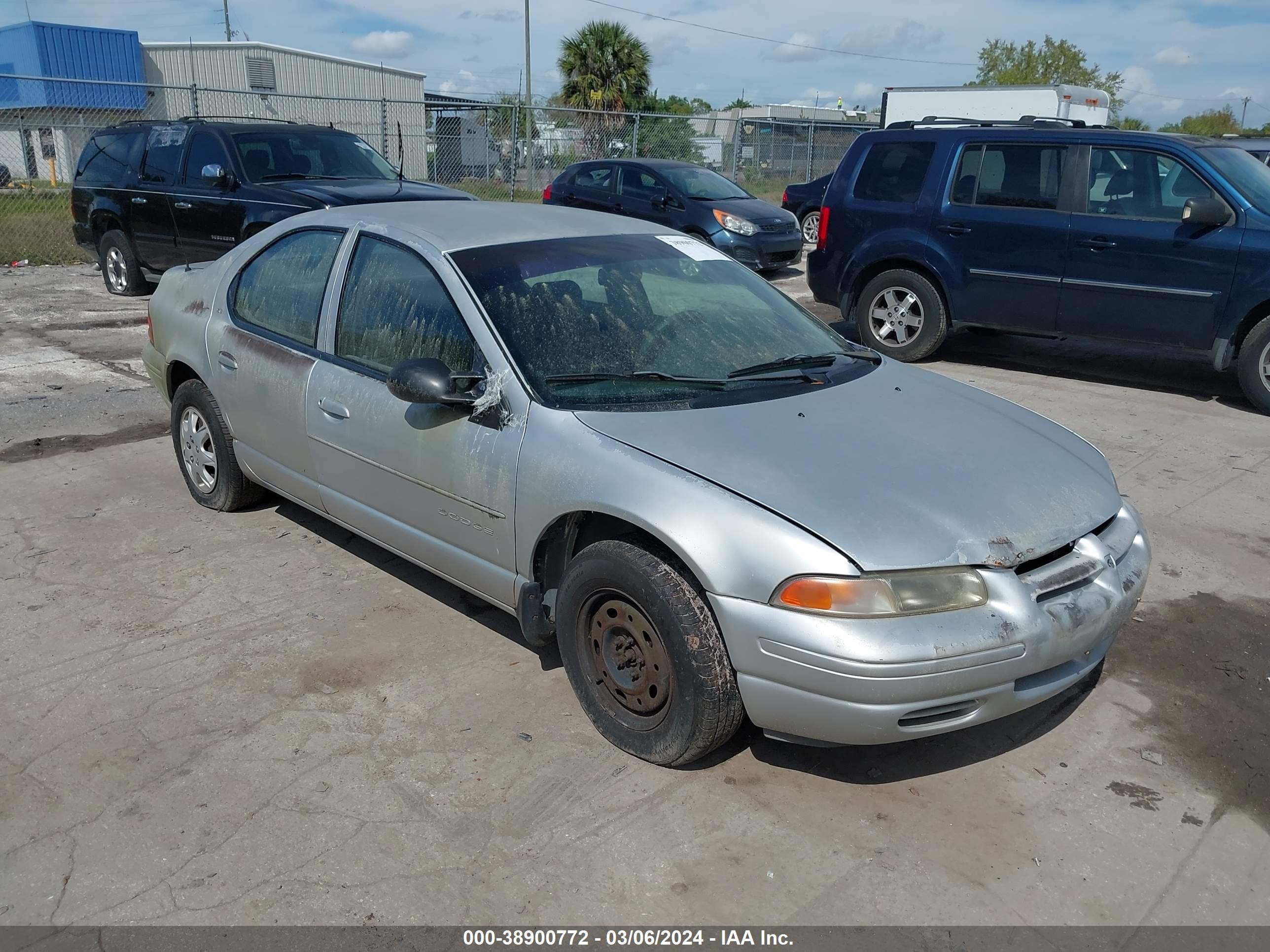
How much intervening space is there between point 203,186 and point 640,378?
27.5 feet

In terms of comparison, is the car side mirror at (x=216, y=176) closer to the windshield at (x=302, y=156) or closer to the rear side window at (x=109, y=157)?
the windshield at (x=302, y=156)

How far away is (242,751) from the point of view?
3.31m

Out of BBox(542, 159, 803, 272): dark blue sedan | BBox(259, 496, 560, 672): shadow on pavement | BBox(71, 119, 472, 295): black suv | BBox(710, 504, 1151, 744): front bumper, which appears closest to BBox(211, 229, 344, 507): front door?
BBox(259, 496, 560, 672): shadow on pavement

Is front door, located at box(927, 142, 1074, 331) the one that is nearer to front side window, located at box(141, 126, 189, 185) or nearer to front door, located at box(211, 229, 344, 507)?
front door, located at box(211, 229, 344, 507)

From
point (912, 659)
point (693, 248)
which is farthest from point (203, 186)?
point (912, 659)

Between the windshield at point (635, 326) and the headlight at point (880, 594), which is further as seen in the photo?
the windshield at point (635, 326)

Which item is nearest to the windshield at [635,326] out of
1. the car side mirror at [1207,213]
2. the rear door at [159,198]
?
the car side mirror at [1207,213]

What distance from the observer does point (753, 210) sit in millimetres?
13648

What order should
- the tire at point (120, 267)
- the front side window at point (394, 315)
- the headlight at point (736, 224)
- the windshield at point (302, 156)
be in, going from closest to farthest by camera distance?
1. the front side window at point (394, 315)
2. the windshield at point (302, 156)
3. the tire at point (120, 267)
4. the headlight at point (736, 224)

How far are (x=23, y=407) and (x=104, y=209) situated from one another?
537cm

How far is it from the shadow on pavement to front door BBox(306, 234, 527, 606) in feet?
0.88

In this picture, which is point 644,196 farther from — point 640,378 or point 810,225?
point 640,378

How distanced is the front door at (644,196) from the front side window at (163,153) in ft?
17.7

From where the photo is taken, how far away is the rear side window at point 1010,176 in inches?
320
